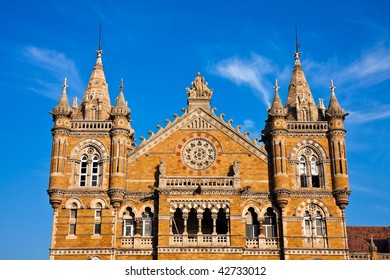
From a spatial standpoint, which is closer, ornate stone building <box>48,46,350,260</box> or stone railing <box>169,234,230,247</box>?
stone railing <box>169,234,230,247</box>

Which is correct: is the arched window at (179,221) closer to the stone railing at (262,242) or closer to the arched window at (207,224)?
the arched window at (207,224)

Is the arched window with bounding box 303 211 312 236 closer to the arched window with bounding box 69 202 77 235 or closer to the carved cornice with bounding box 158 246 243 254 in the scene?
the carved cornice with bounding box 158 246 243 254

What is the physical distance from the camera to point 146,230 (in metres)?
43.9

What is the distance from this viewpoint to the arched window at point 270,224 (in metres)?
43.9

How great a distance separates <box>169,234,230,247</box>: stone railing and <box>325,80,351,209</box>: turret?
920 centimetres

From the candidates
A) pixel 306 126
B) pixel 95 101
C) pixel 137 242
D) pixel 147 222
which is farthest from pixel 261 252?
pixel 95 101

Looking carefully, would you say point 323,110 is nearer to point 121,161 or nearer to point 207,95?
point 207,95

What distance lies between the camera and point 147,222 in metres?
44.1

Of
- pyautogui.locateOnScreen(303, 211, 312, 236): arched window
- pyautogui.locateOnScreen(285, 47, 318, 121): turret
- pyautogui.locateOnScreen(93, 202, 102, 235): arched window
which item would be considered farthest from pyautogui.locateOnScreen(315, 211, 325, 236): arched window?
pyautogui.locateOnScreen(93, 202, 102, 235): arched window

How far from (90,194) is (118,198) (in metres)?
2.20

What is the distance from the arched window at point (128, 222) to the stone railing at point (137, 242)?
0.84 m

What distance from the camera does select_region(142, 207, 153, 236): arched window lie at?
43.8 metres

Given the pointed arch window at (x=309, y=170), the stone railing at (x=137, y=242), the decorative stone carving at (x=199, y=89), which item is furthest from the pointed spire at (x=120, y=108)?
the pointed arch window at (x=309, y=170)

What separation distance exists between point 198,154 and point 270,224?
764 cm
